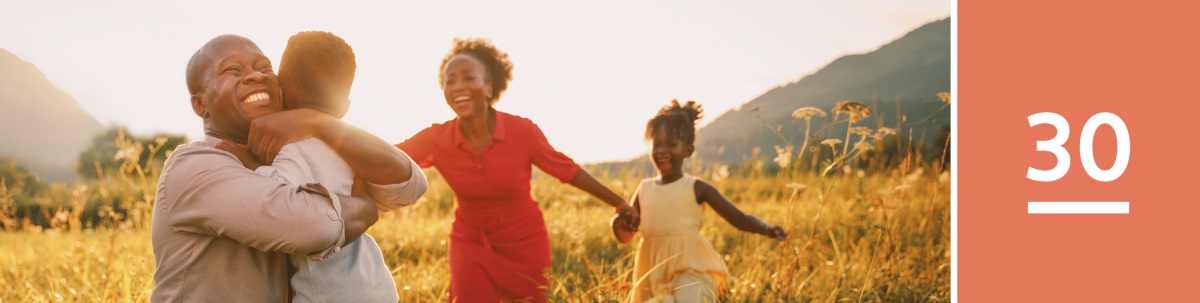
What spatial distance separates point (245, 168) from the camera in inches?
77.8

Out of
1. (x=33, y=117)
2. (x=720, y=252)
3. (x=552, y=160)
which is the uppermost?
(x=33, y=117)

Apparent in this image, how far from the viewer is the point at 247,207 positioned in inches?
72.9

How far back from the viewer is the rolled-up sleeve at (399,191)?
86.8 inches

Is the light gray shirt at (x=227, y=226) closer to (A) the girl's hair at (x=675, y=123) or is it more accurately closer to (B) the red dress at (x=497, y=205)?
(B) the red dress at (x=497, y=205)

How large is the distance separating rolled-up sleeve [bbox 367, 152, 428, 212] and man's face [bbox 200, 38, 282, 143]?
1.17ft

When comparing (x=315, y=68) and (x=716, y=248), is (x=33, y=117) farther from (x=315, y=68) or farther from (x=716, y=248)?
(x=315, y=68)

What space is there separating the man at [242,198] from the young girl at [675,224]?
2133 millimetres

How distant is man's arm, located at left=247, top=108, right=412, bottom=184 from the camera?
2102 mm

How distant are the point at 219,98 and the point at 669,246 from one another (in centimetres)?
262

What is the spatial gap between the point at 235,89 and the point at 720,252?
454cm

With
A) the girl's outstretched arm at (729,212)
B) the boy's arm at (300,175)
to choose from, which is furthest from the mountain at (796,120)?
the boy's arm at (300,175)

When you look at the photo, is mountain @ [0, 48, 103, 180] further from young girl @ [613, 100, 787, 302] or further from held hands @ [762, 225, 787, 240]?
held hands @ [762, 225, 787, 240]

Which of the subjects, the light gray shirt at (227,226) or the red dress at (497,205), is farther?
the red dress at (497,205)
